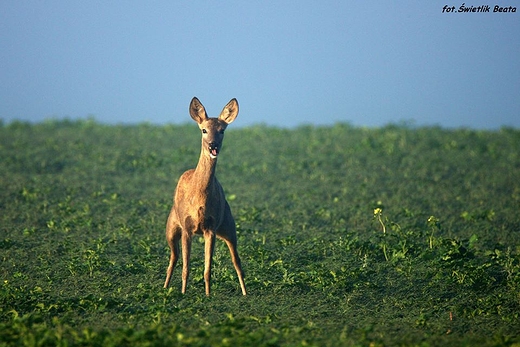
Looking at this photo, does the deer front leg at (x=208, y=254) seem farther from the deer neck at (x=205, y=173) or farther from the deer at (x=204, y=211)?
the deer neck at (x=205, y=173)

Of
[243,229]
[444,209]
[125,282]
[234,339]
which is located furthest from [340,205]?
[234,339]

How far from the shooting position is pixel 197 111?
12.1 metres

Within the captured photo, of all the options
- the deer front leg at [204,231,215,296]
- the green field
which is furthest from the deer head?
the green field

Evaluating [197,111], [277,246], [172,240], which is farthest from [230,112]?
[277,246]

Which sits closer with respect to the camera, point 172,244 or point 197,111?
point 172,244

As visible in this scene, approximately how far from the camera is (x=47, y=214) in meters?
16.1

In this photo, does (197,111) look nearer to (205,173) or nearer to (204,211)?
(205,173)

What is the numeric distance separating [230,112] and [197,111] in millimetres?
517

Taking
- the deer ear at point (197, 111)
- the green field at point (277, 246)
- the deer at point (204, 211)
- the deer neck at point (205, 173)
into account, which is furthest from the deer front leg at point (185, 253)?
the deer ear at point (197, 111)

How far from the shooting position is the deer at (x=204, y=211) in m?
11.3

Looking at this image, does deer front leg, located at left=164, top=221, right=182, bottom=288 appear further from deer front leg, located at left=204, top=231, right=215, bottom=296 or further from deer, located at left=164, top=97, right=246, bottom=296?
deer front leg, located at left=204, top=231, right=215, bottom=296

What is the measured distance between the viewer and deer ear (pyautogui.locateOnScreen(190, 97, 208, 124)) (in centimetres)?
1196

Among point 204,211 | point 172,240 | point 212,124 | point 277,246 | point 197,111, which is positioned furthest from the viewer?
point 277,246

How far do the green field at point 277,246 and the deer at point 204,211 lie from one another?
45 centimetres
